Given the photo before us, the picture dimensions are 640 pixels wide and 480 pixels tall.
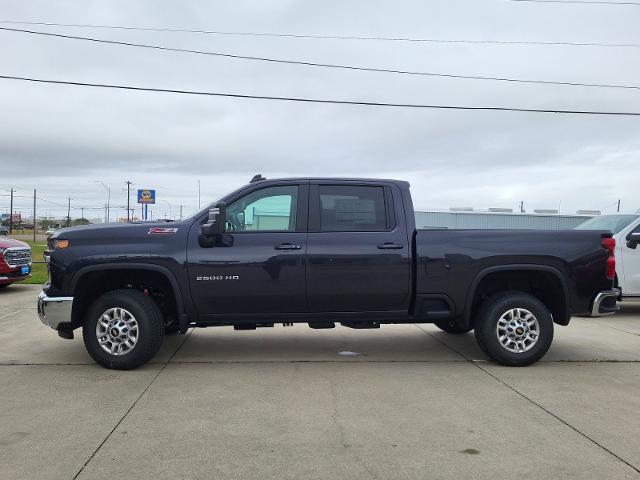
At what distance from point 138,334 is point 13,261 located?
26.3 ft

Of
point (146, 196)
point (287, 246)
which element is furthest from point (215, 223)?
point (146, 196)

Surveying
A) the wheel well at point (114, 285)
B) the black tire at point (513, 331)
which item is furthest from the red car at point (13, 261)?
the black tire at point (513, 331)

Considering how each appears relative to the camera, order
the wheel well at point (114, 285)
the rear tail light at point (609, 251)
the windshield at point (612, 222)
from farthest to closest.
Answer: the windshield at point (612, 222) < the rear tail light at point (609, 251) < the wheel well at point (114, 285)

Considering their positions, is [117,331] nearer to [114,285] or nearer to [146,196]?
[114,285]

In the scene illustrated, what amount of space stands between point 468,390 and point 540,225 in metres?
26.4

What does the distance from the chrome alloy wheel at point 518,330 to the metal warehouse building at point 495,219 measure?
20.3m

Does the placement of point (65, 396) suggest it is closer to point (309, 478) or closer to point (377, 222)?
point (309, 478)

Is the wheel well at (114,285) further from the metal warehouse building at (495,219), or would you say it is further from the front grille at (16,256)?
the metal warehouse building at (495,219)

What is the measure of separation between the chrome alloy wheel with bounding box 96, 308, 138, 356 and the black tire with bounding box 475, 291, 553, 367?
12.3 feet

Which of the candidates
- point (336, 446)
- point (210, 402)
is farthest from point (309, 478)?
point (210, 402)

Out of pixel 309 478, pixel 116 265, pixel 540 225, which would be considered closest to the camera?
pixel 309 478

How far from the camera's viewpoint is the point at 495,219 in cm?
2747

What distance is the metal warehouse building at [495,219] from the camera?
88.3ft

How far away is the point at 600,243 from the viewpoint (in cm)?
607
